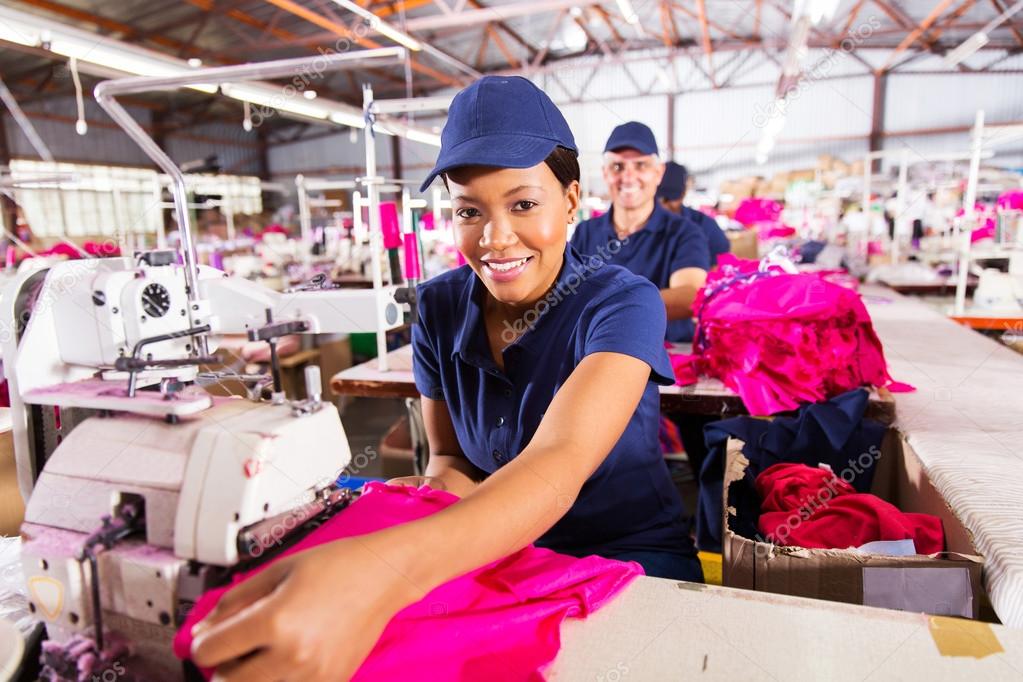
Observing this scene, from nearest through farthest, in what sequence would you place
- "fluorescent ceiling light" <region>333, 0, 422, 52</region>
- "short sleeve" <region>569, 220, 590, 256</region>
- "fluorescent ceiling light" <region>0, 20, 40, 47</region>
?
"fluorescent ceiling light" <region>0, 20, 40, 47</region> → "short sleeve" <region>569, 220, 590, 256</region> → "fluorescent ceiling light" <region>333, 0, 422, 52</region>

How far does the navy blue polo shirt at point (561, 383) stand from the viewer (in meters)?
1.17

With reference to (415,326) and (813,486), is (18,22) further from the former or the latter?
(813,486)

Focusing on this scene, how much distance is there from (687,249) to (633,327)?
6.41 ft

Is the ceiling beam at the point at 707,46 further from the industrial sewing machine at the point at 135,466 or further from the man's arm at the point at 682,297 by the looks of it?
the industrial sewing machine at the point at 135,466

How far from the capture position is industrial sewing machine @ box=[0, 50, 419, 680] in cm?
69

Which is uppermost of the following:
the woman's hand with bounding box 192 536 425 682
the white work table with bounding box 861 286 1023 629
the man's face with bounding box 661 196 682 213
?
the man's face with bounding box 661 196 682 213

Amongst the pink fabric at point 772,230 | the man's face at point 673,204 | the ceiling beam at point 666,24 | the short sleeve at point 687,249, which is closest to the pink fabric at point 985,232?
the pink fabric at point 772,230

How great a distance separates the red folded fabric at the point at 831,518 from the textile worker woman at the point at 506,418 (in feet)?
0.67

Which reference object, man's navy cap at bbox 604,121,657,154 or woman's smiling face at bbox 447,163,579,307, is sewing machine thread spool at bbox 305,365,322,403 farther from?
man's navy cap at bbox 604,121,657,154

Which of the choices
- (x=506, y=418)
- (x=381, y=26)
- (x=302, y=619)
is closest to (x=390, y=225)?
(x=506, y=418)

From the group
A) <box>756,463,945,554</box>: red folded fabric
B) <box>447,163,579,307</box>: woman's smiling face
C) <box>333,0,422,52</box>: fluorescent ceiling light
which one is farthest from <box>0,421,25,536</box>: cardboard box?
<box>333,0,422,52</box>: fluorescent ceiling light

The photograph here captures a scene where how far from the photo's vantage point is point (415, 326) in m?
1.36

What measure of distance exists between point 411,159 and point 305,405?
54.6ft

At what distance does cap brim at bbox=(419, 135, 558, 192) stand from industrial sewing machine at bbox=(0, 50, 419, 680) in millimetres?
284
